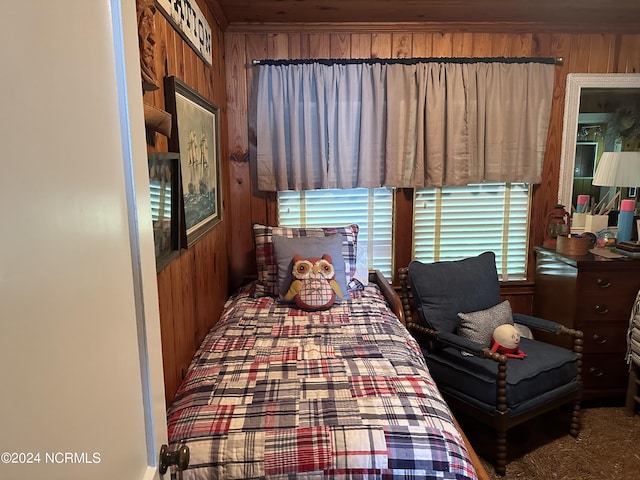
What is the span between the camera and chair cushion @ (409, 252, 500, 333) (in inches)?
100

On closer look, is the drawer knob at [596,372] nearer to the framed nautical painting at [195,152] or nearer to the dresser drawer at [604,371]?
the dresser drawer at [604,371]

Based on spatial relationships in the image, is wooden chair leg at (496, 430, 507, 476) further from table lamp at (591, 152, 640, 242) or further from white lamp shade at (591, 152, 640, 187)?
white lamp shade at (591, 152, 640, 187)

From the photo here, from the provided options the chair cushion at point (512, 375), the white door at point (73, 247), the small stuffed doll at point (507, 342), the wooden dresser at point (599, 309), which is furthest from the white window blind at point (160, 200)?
the wooden dresser at point (599, 309)

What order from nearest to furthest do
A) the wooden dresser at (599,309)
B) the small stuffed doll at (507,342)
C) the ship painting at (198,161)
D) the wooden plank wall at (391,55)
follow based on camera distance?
the ship painting at (198,161)
the small stuffed doll at (507,342)
the wooden dresser at (599,309)
the wooden plank wall at (391,55)

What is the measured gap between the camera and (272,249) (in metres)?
2.75

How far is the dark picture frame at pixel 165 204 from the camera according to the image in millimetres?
1361

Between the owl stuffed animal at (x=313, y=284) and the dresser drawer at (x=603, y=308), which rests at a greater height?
the owl stuffed animal at (x=313, y=284)

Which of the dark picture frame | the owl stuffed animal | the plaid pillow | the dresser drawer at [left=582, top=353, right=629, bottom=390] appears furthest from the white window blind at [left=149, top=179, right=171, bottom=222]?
the dresser drawer at [left=582, top=353, right=629, bottom=390]

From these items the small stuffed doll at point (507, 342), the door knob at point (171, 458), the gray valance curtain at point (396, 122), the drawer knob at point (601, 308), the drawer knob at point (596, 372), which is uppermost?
the gray valance curtain at point (396, 122)

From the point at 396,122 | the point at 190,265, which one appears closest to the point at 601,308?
the point at 396,122

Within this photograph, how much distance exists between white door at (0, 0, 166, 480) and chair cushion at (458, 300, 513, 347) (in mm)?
1950

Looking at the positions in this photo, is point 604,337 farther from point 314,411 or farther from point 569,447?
point 314,411

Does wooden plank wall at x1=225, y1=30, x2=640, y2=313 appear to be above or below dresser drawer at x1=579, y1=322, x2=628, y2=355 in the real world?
above

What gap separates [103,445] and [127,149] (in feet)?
1.55
